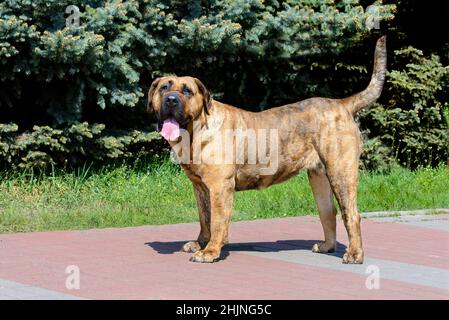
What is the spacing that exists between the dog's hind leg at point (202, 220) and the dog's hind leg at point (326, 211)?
107 cm

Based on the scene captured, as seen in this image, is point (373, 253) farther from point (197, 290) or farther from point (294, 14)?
point (294, 14)

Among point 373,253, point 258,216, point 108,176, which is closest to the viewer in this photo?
point 373,253

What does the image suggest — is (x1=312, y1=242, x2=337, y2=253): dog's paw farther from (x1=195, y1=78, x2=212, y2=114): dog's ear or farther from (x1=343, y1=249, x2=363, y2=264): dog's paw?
(x1=195, y1=78, x2=212, y2=114): dog's ear

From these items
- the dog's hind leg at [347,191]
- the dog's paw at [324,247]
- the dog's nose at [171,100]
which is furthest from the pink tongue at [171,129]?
the dog's paw at [324,247]

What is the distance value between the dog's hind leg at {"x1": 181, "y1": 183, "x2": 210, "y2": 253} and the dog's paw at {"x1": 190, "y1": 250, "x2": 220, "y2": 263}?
522 mm

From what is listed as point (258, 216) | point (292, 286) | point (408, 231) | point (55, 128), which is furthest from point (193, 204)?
point (292, 286)

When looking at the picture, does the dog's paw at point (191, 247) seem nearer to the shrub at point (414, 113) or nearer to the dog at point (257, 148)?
the dog at point (257, 148)

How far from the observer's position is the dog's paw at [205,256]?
7867mm

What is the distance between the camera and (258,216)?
11.0m

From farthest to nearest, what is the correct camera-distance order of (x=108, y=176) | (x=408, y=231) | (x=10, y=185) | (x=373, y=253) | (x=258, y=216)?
1. (x=108, y=176)
2. (x=10, y=185)
3. (x=258, y=216)
4. (x=408, y=231)
5. (x=373, y=253)

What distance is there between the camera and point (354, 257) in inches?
316

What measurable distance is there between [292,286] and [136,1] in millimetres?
6143

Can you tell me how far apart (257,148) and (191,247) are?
1145mm

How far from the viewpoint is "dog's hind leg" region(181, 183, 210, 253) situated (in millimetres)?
8367
